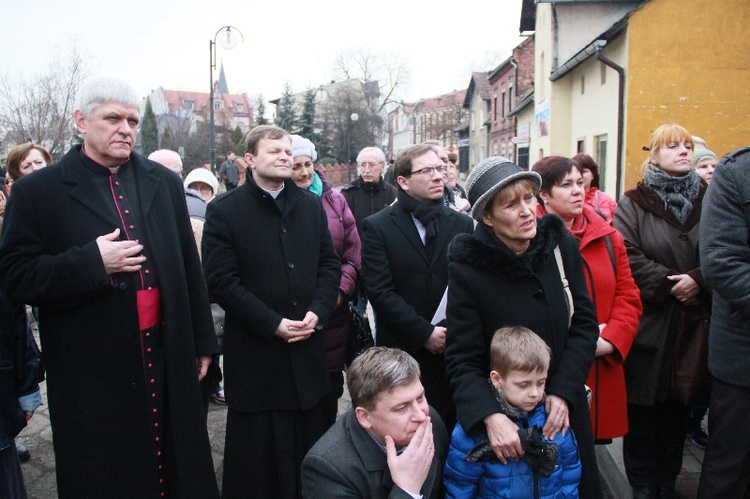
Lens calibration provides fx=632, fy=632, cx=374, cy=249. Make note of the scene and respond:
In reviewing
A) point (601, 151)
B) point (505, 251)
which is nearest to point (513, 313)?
point (505, 251)

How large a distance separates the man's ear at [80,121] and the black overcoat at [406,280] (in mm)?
1646

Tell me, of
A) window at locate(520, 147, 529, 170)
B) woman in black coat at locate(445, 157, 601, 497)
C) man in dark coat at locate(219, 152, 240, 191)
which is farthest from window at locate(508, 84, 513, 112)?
woman in black coat at locate(445, 157, 601, 497)

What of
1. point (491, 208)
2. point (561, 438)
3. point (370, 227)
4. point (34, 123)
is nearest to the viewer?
point (561, 438)

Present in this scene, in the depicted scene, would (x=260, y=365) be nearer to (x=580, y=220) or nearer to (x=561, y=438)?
(x=561, y=438)

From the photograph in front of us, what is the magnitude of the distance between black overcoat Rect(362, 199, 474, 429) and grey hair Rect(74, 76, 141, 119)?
1.56m

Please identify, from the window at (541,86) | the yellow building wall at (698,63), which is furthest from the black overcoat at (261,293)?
the window at (541,86)

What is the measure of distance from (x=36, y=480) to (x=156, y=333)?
1999 mm

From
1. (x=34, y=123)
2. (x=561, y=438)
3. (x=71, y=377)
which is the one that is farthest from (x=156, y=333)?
A: (x=34, y=123)

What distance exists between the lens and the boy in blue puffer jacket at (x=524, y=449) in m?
2.44

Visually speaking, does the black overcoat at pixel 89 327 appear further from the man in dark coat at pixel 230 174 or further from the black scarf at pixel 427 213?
the man in dark coat at pixel 230 174

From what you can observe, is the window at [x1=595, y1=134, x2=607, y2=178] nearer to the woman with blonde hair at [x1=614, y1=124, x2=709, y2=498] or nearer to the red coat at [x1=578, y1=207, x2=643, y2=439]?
the woman with blonde hair at [x1=614, y1=124, x2=709, y2=498]

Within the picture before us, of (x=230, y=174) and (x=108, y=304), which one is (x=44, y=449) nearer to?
(x=108, y=304)

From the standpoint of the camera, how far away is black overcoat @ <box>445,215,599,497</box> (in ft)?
8.64

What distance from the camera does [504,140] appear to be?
123 feet
